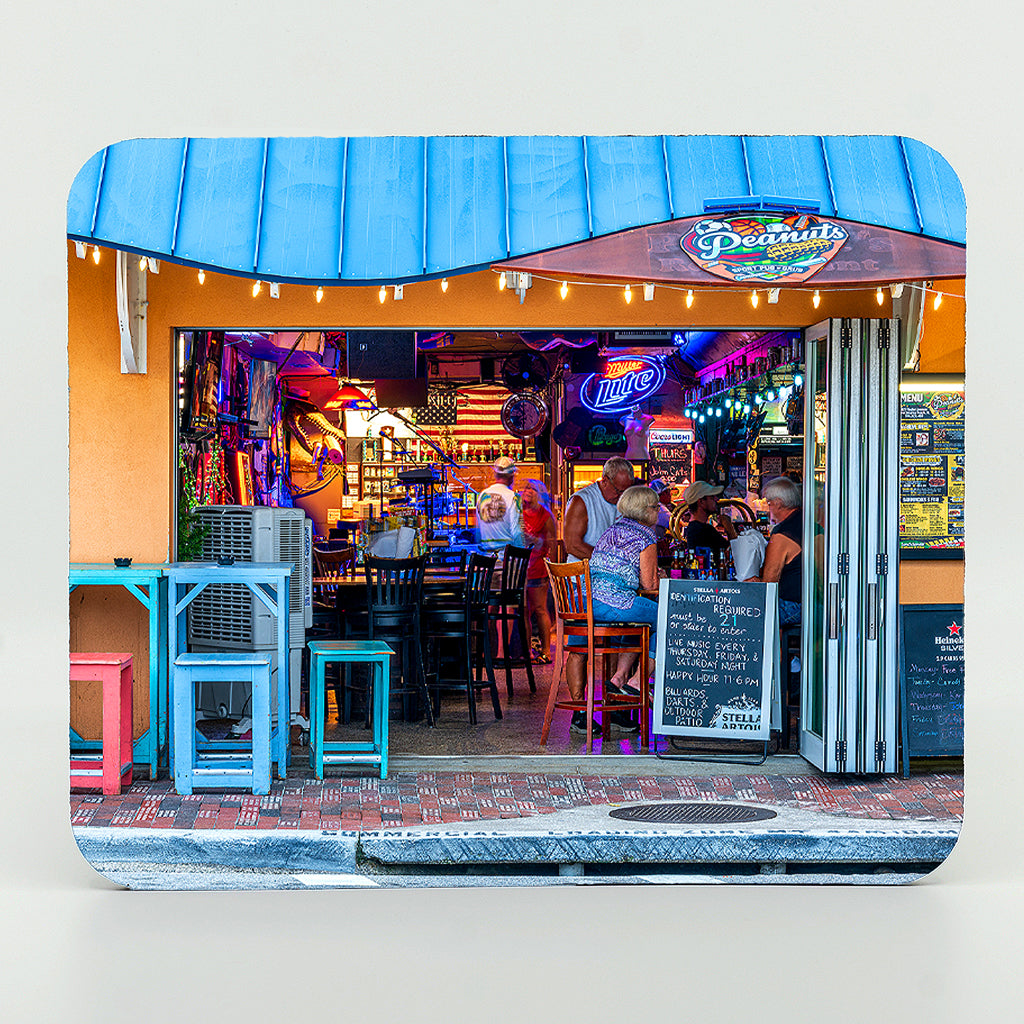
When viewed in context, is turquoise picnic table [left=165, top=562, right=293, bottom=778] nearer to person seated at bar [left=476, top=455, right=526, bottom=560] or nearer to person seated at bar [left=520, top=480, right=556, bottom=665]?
person seated at bar [left=476, top=455, right=526, bottom=560]

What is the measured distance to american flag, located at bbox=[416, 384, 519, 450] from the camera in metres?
→ 12.7

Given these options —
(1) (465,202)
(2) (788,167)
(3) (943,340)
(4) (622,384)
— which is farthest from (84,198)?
(4) (622,384)

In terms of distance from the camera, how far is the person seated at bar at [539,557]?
32.4 ft

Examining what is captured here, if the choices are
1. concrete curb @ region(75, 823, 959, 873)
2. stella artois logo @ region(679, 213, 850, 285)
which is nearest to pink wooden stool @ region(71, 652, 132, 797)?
concrete curb @ region(75, 823, 959, 873)

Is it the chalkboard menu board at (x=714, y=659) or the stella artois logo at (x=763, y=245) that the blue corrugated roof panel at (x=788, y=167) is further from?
the chalkboard menu board at (x=714, y=659)

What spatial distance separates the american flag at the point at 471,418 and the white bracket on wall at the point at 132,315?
6334 mm

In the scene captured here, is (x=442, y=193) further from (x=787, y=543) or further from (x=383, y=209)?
(x=787, y=543)

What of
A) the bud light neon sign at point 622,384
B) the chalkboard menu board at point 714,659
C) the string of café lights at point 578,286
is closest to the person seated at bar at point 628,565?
the chalkboard menu board at point 714,659

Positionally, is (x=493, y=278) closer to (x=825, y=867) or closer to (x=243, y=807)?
(x=243, y=807)

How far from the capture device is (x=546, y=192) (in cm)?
555

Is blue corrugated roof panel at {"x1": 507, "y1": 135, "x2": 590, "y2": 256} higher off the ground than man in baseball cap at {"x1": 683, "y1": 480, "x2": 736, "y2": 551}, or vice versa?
blue corrugated roof panel at {"x1": 507, "y1": 135, "x2": 590, "y2": 256}

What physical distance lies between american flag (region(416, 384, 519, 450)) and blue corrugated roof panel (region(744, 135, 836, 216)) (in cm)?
727

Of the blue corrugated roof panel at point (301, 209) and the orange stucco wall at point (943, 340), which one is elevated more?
the blue corrugated roof panel at point (301, 209)

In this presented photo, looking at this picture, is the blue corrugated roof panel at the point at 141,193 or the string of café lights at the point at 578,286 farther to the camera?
the string of café lights at the point at 578,286
